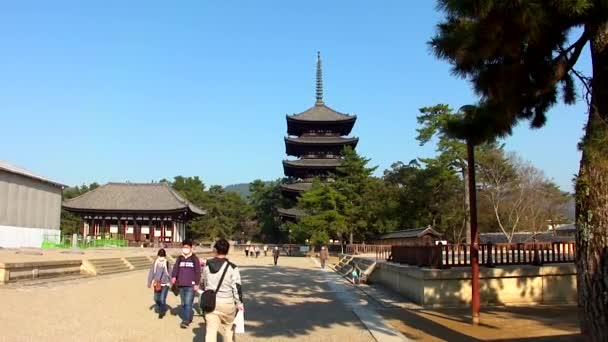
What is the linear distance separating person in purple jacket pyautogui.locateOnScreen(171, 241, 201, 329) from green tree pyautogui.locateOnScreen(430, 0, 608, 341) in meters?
5.27

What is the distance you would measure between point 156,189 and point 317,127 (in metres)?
19.0

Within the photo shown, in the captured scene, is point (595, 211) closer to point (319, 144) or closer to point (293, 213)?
point (293, 213)

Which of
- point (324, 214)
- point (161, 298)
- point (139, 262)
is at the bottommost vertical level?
point (139, 262)

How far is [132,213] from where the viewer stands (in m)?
58.7

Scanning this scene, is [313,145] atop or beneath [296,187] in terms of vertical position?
atop

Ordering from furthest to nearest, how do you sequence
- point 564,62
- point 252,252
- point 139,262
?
point 252,252 → point 139,262 → point 564,62

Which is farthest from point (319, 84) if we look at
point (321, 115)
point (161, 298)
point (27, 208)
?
point (161, 298)

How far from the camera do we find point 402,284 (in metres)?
15.8

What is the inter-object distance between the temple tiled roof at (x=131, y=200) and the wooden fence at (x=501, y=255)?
4631 cm

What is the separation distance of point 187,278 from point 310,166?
50.2 metres

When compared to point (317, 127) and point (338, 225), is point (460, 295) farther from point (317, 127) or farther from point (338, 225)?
point (317, 127)

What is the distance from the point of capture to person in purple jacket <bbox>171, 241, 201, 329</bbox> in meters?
10.1

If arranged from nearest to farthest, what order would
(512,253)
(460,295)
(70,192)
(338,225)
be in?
(460,295) < (512,253) < (338,225) < (70,192)

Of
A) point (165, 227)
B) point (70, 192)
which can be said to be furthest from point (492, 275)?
point (70, 192)
